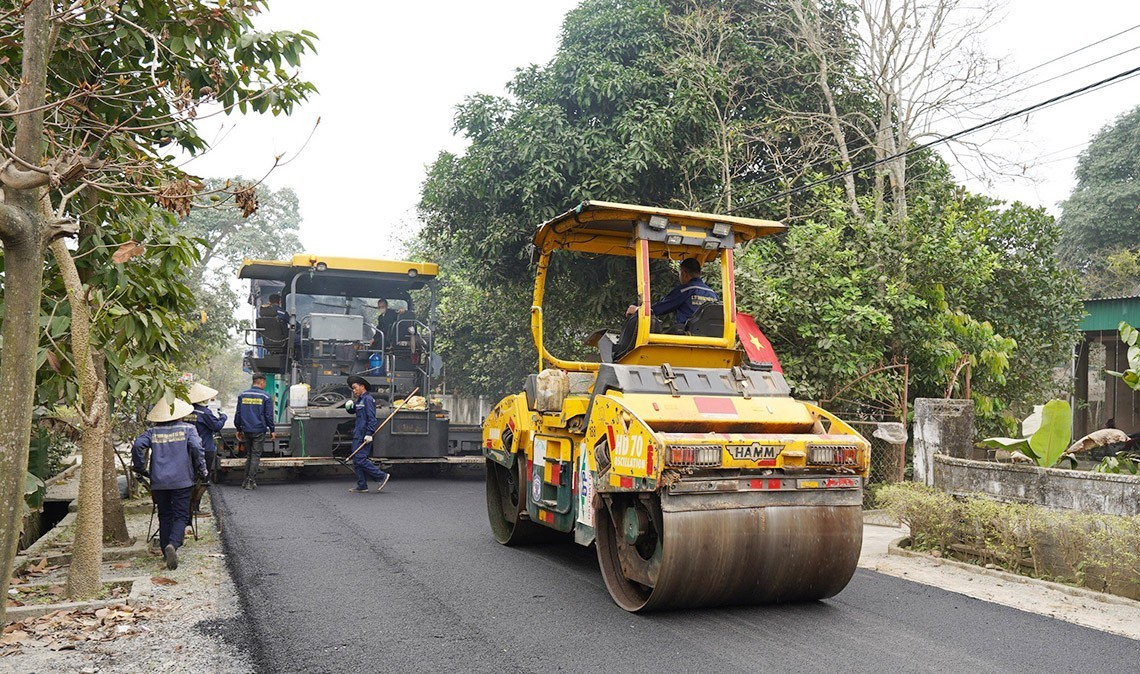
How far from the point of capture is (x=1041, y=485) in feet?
24.0

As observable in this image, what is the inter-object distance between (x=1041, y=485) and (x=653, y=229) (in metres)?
3.72

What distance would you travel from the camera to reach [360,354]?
13930 mm

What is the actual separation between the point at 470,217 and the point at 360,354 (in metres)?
3.05

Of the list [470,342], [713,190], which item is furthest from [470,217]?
[470,342]

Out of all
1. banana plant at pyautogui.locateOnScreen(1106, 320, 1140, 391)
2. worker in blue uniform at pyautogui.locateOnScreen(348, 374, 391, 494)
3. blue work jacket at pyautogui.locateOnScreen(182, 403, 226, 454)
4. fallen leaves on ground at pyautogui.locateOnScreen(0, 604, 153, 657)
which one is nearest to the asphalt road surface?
fallen leaves on ground at pyautogui.locateOnScreen(0, 604, 153, 657)

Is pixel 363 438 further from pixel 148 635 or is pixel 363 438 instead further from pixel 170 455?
pixel 148 635

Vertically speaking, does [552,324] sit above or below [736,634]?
above

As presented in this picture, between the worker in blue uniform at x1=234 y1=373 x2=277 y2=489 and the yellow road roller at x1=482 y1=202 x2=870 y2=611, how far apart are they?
590cm

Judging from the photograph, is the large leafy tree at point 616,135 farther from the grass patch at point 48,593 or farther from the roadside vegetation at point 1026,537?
the grass patch at point 48,593

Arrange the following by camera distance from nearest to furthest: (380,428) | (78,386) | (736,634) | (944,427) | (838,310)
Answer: (736,634), (78,386), (944,427), (838,310), (380,428)

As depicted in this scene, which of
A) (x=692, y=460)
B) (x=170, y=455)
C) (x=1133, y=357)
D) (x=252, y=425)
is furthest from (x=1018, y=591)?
(x=252, y=425)

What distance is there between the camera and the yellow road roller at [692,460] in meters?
5.42

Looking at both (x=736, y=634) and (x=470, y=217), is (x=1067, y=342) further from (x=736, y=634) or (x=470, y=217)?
(x=736, y=634)

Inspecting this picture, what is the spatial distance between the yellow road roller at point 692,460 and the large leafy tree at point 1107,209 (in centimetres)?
2358
